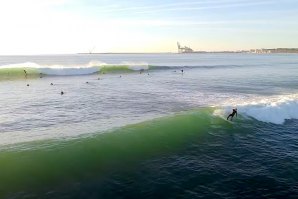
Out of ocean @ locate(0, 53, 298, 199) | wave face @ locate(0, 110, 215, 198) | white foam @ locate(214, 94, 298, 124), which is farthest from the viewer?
white foam @ locate(214, 94, 298, 124)

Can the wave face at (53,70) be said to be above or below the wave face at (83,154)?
above

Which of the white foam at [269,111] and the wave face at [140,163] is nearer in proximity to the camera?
the wave face at [140,163]

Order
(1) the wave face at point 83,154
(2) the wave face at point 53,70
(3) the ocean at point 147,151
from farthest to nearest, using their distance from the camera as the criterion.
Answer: (2) the wave face at point 53,70, (1) the wave face at point 83,154, (3) the ocean at point 147,151

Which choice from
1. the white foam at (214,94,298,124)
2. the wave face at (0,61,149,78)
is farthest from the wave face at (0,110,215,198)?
the wave face at (0,61,149,78)

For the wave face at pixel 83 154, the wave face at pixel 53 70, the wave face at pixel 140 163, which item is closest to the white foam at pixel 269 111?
the wave face at pixel 140 163

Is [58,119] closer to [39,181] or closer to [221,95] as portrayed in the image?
[39,181]

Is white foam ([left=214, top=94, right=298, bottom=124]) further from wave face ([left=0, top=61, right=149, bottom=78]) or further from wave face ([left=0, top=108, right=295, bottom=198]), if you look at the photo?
wave face ([left=0, top=61, right=149, bottom=78])

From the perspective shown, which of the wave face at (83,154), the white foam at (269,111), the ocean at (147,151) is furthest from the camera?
the white foam at (269,111)

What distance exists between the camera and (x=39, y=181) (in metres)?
17.7

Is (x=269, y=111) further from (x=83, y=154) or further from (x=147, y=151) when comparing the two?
(x=83, y=154)

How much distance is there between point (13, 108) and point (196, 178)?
2499 cm

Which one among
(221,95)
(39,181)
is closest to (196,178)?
(39,181)

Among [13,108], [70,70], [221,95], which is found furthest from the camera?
[70,70]

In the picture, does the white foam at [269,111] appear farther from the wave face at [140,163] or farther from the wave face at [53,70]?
the wave face at [53,70]
